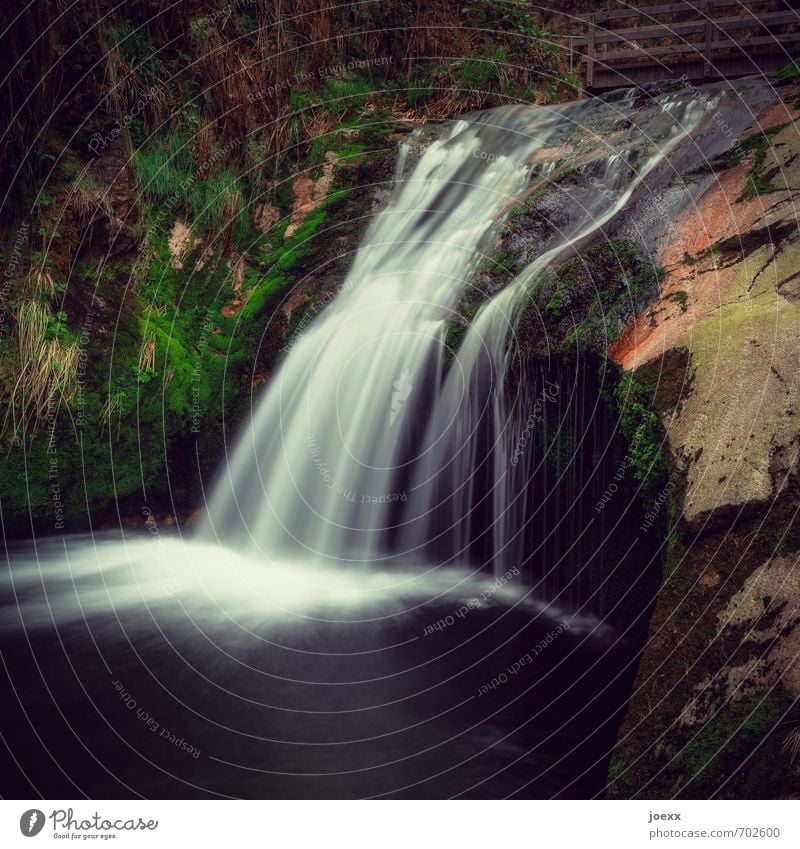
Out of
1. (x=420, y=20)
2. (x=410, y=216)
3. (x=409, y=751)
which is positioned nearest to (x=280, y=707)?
(x=409, y=751)

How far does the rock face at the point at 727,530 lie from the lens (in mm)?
2418

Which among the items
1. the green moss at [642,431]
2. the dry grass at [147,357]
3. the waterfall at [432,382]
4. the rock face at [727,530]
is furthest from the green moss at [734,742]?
the dry grass at [147,357]

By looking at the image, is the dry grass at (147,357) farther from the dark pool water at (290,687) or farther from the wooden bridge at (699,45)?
the wooden bridge at (699,45)

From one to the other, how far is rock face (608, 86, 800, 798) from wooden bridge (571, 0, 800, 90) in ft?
15.9

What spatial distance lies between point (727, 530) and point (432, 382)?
273cm

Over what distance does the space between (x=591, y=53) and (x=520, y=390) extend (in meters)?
6.21

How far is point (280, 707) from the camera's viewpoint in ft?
12.3

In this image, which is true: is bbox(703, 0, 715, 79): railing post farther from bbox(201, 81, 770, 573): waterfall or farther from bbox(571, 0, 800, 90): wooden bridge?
bbox(201, 81, 770, 573): waterfall

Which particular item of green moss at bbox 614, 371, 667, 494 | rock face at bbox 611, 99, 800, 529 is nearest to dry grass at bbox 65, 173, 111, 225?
rock face at bbox 611, 99, 800, 529

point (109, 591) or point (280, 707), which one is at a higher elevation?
point (109, 591)

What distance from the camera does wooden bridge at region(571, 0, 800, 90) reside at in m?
7.68

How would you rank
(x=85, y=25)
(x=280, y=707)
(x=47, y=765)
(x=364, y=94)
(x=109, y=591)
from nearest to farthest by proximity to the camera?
(x=47, y=765)
(x=280, y=707)
(x=109, y=591)
(x=85, y=25)
(x=364, y=94)

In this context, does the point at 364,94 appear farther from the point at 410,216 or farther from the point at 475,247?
the point at 475,247

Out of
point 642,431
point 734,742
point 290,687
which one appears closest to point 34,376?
point 290,687
